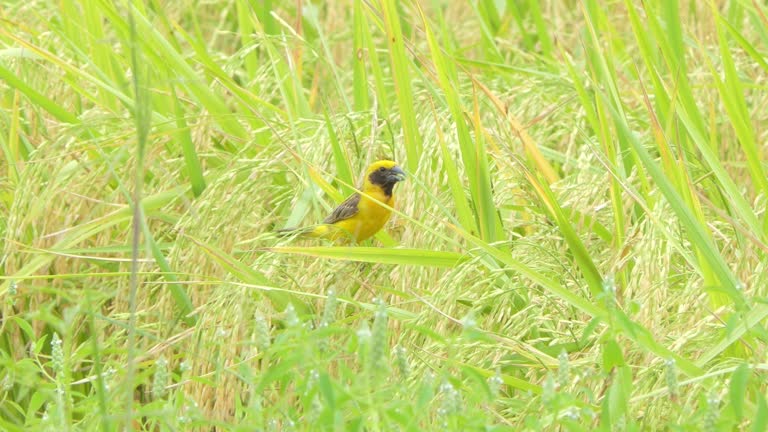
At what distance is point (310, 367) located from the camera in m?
2.30

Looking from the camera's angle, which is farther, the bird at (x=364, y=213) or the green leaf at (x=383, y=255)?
the bird at (x=364, y=213)

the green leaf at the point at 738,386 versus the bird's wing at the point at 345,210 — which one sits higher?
the green leaf at the point at 738,386

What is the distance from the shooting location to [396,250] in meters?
3.05

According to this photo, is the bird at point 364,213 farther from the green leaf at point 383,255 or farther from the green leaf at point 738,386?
the green leaf at point 738,386

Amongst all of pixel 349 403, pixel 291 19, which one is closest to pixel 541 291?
pixel 349 403

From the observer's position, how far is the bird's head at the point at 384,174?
12.9 ft

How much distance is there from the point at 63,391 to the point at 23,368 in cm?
19

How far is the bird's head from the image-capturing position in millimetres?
3945

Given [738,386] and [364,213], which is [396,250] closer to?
[364,213]

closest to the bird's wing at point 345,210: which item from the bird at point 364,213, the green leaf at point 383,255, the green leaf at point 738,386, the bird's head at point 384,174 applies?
the bird at point 364,213

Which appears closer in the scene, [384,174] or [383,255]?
[383,255]

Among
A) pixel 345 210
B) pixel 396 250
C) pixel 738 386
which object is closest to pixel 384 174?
pixel 345 210

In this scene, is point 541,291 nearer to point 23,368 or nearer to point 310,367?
point 310,367

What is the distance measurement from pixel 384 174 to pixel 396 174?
0.06m
